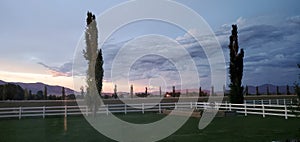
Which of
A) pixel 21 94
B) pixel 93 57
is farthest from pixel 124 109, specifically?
pixel 21 94

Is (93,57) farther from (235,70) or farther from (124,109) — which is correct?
(235,70)

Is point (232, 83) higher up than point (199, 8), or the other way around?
point (199, 8)

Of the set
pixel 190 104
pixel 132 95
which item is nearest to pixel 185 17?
pixel 190 104

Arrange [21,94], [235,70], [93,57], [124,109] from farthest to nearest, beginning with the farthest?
[21,94]
[124,109]
[235,70]
[93,57]

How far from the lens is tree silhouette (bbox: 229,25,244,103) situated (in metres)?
23.7

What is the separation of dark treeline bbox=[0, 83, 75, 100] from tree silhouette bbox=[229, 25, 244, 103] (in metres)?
17.2

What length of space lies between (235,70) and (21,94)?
24.2m

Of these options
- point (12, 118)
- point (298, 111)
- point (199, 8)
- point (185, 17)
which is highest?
point (199, 8)

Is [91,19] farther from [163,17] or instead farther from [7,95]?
[7,95]

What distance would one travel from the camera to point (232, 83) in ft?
78.3

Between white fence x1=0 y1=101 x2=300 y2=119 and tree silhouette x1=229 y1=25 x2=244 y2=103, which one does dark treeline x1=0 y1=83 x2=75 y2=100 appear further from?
tree silhouette x1=229 y1=25 x2=244 y2=103

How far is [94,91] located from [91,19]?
4.17 meters

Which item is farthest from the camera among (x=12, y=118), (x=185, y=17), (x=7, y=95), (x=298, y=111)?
(x=7, y=95)

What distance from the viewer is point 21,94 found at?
36.0 metres
